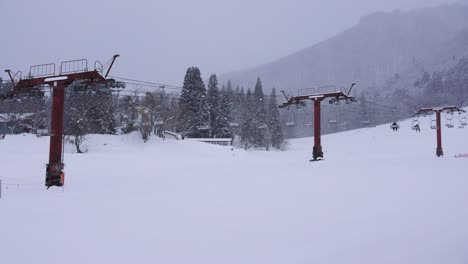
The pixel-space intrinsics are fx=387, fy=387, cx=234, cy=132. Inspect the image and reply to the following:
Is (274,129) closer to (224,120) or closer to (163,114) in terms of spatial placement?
(224,120)

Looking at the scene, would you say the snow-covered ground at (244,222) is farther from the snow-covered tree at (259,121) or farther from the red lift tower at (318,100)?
the snow-covered tree at (259,121)

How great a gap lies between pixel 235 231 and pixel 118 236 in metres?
2.69

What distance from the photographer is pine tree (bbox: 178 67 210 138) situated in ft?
225

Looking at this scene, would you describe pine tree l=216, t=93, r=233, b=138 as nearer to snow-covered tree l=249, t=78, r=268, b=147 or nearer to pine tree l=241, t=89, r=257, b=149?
pine tree l=241, t=89, r=257, b=149

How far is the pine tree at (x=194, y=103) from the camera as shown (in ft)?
225

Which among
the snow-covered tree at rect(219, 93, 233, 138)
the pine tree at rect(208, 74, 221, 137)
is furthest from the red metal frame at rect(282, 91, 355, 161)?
the pine tree at rect(208, 74, 221, 137)

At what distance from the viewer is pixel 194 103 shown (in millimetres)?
69688

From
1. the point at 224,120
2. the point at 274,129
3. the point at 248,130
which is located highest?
the point at 224,120

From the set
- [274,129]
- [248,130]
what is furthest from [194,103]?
[274,129]

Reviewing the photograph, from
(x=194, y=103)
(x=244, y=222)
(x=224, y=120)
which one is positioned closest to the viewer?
(x=244, y=222)

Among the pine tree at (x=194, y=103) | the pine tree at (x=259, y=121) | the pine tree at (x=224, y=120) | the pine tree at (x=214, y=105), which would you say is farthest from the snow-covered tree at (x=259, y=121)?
the pine tree at (x=194, y=103)

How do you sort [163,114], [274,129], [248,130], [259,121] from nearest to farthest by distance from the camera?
[163,114]
[248,130]
[259,121]
[274,129]

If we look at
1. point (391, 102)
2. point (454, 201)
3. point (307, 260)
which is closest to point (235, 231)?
point (307, 260)

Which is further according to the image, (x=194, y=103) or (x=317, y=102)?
(x=194, y=103)
